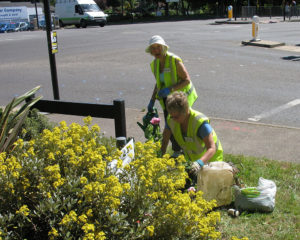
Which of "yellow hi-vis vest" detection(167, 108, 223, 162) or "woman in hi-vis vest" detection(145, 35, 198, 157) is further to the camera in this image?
"woman in hi-vis vest" detection(145, 35, 198, 157)

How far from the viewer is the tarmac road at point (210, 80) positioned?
22.5ft

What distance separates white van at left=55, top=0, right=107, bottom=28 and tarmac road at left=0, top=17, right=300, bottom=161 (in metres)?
19.1

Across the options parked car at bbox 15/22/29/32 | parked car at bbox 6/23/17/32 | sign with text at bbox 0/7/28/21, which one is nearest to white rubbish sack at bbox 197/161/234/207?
parked car at bbox 6/23/17/32

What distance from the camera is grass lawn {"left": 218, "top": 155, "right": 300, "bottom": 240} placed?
12.1 ft

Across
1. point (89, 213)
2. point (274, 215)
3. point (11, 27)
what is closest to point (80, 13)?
point (11, 27)

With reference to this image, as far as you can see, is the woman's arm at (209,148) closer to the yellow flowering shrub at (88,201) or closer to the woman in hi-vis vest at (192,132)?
the woman in hi-vis vest at (192,132)

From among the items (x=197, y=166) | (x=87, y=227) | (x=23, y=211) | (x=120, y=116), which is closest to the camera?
(x=87, y=227)

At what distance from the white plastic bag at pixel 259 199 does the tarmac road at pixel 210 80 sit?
1617mm

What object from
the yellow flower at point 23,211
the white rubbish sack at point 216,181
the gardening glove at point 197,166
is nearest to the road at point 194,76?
the white rubbish sack at point 216,181

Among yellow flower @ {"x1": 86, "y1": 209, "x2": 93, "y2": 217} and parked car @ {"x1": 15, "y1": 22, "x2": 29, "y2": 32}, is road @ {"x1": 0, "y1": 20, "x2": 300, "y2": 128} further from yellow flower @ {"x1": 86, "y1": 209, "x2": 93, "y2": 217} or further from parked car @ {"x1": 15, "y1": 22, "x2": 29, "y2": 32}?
parked car @ {"x1": 15, "y1": 22, "x2": 29, "y2": 32}

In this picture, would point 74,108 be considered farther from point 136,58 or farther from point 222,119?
point 136,58

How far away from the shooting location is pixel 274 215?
157 inches

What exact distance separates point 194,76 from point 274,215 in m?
8.07

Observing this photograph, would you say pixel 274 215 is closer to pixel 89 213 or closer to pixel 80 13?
pixel 89 213
